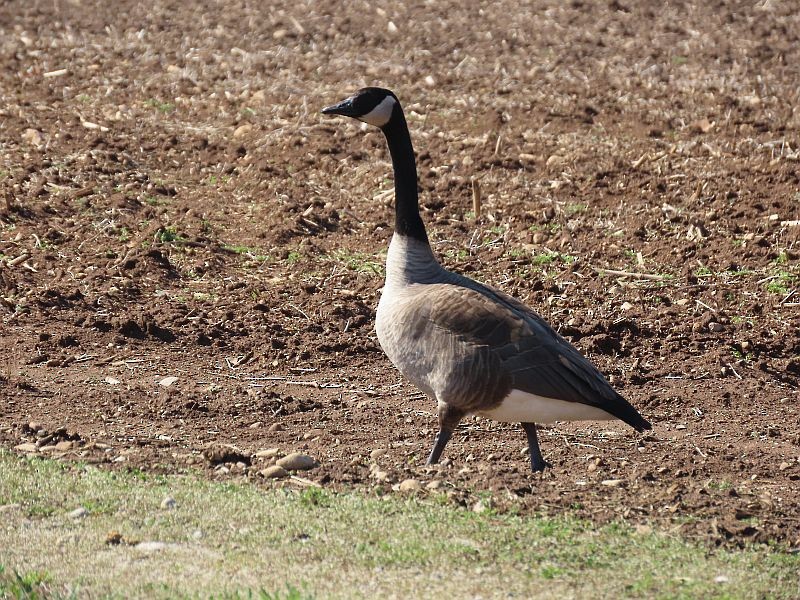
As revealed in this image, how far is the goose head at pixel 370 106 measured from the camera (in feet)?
26.8

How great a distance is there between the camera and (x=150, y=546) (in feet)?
18.7

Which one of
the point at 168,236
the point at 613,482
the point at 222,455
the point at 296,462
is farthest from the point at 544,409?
the point at 168,236

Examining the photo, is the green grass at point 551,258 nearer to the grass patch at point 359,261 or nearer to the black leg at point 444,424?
the grass patch at point 359,261

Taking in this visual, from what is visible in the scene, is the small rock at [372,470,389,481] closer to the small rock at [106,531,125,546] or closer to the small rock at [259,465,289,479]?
the small rock at [259,465,289,479]

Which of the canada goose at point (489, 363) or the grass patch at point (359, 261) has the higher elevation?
the canada goose at point (489, 363)

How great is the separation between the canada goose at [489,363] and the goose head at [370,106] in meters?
1.39

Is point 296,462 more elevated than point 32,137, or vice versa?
point 296,462

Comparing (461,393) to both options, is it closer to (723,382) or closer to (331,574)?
(331,574)

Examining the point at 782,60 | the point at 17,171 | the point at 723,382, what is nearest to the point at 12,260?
→ the point at 17,171

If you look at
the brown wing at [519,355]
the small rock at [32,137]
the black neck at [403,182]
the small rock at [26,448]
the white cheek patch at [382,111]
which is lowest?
the small rock at [32,137]

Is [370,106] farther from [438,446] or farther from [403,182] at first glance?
[438,446]

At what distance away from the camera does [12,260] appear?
1109 cm

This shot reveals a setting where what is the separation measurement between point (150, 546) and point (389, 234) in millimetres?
6688

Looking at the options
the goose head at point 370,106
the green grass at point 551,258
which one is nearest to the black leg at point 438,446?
the goose head at point 370,106
